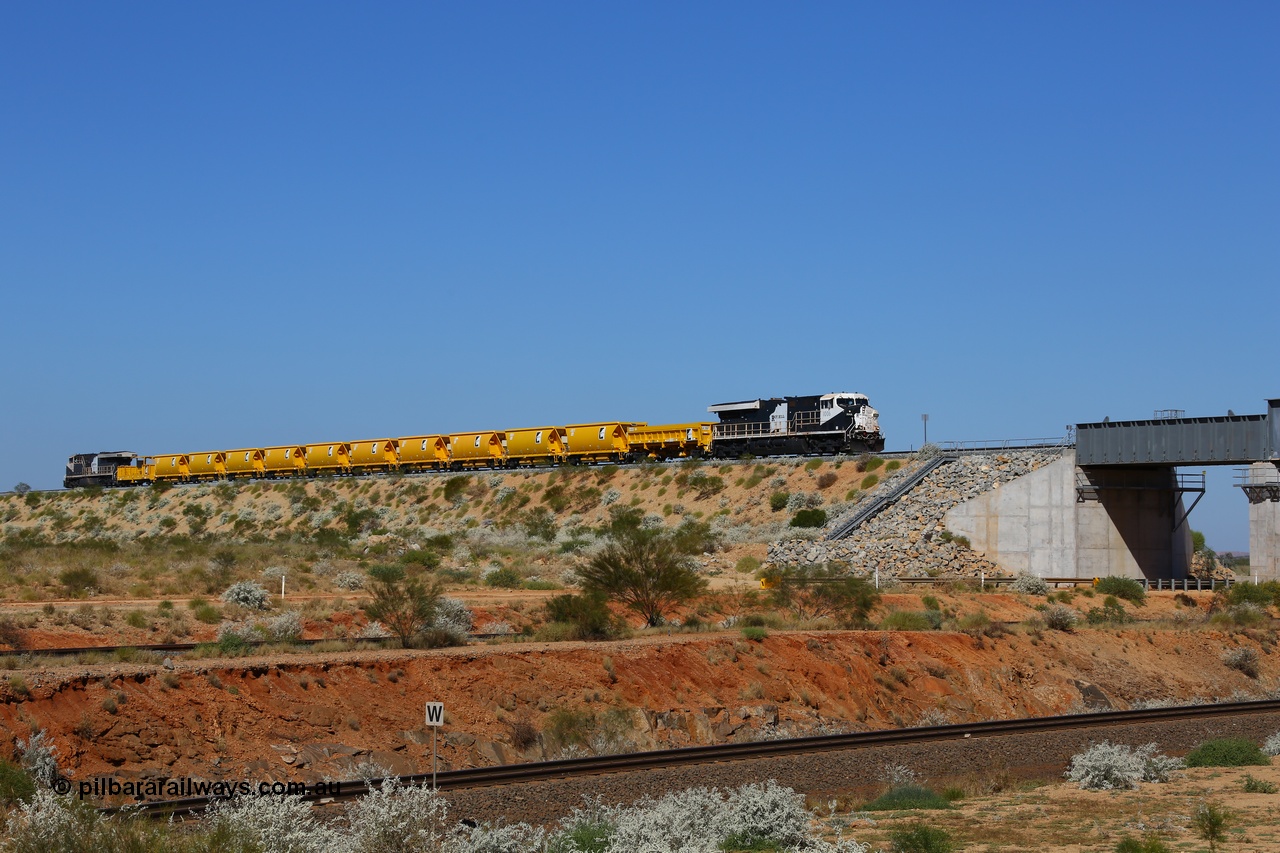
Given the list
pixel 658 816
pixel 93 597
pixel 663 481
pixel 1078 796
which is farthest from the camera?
pixel 663 481

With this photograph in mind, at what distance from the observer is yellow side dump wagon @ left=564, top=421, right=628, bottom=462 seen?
68.6 metres

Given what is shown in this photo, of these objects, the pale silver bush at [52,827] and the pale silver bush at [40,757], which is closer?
the pale silver bush at [52,827]

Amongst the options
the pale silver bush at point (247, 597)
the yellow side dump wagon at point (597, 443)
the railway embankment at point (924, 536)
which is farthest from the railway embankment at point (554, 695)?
the yellow side dump wagon at point (597, 443)

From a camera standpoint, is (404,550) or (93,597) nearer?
(93,597)

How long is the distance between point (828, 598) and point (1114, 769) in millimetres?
16712

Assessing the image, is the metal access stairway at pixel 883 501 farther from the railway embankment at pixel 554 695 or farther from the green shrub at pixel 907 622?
the railway embankment at pixel 554 695

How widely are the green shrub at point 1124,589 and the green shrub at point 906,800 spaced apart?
27682 millimetres

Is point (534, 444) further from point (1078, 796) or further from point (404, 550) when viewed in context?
point (1078, 796)

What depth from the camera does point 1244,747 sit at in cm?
2103

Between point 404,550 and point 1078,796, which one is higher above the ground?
point 404,550

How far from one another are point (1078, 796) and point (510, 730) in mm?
9117

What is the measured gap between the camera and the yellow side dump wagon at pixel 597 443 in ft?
225

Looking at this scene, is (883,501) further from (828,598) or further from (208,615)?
(208,615)

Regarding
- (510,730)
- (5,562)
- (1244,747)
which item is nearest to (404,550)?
(5,562)
